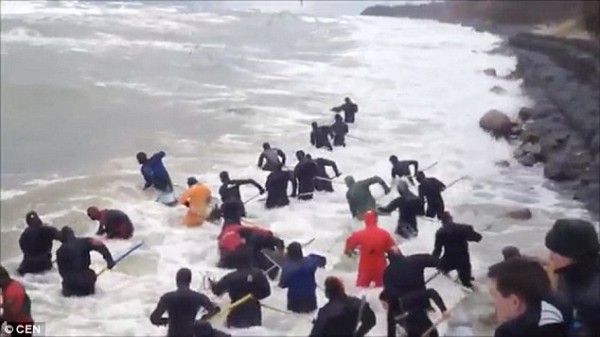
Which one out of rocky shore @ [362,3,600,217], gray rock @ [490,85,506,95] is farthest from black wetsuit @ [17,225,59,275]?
gray rock @ [490,85,506,95]

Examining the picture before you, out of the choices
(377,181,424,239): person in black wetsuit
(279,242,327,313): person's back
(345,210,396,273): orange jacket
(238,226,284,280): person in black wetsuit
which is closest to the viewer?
(279,242,327,313): person's back

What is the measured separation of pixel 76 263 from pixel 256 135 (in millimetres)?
14056

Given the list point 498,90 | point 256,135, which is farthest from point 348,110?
point 498,90

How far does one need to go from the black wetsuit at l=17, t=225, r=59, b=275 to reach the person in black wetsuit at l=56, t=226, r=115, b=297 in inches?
26.9

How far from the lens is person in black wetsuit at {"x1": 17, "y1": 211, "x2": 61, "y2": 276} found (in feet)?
30.1

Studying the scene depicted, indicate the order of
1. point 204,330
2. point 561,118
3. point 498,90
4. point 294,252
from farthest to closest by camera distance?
point 498,90
point 561,118
point 294,252
point 204,330

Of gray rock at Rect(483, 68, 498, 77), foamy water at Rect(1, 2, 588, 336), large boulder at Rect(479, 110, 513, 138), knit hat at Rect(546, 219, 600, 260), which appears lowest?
foamy water at Rect(1, 2, 588, 336)

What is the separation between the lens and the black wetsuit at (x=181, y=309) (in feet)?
20.8

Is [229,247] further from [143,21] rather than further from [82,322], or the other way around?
[143,21]

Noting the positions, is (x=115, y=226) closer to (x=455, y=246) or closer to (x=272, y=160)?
(x=272, y=160)

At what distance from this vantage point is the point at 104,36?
178ft

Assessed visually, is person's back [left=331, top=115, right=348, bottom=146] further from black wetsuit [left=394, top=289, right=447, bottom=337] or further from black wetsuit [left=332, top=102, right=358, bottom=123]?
black wetsuit [left=394, top=289, right=447, bottom=337]

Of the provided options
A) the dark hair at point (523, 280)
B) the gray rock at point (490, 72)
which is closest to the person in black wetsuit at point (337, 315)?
the dark hair at point (523, 280)

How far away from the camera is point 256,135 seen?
22.2 meters
